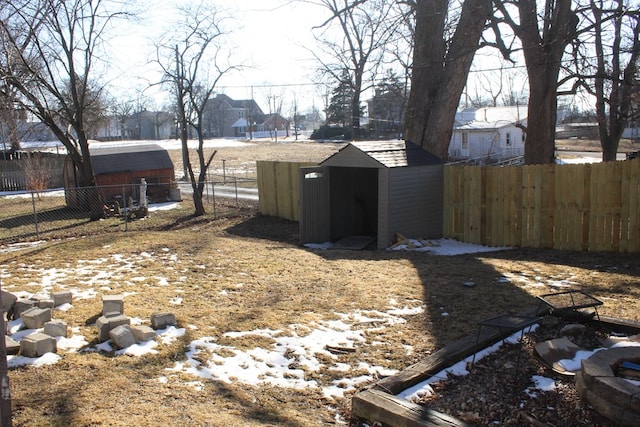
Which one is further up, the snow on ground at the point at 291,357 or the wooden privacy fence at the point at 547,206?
the wooden privacy fence at the point at 547,206

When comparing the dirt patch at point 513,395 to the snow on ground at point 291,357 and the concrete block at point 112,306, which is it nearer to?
the snow on ground at point 291,357

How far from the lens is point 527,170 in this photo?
36.4 ft

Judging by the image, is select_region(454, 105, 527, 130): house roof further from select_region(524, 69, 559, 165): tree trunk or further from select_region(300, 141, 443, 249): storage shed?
select_region(300, 141, 443, 249): storage shed

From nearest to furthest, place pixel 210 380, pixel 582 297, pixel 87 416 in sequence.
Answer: pixel 87 416, pixel 210 380, pixel 582 297

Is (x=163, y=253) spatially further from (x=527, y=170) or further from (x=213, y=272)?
(x=527, y=170)

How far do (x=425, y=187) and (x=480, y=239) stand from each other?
1.66 m

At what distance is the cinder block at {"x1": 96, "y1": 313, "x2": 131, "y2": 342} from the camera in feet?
18.5

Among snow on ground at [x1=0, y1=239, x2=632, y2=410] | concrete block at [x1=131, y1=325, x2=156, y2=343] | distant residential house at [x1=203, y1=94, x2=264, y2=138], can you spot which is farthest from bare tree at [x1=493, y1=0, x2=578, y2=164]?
distant residential house at [x1=203, y1=94, x2=264, y2=138]

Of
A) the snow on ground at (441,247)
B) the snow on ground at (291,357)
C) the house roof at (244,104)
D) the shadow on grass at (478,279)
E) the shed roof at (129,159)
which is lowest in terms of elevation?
the snow on ground at (441,247)

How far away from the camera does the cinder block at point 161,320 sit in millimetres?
5977

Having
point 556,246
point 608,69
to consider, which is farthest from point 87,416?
point 608,69

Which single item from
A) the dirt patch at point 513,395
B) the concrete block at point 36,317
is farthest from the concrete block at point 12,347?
the dirt patch at point 513,395

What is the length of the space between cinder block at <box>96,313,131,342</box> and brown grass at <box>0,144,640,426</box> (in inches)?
11.9

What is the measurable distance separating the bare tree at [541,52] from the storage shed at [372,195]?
9.78 ft
